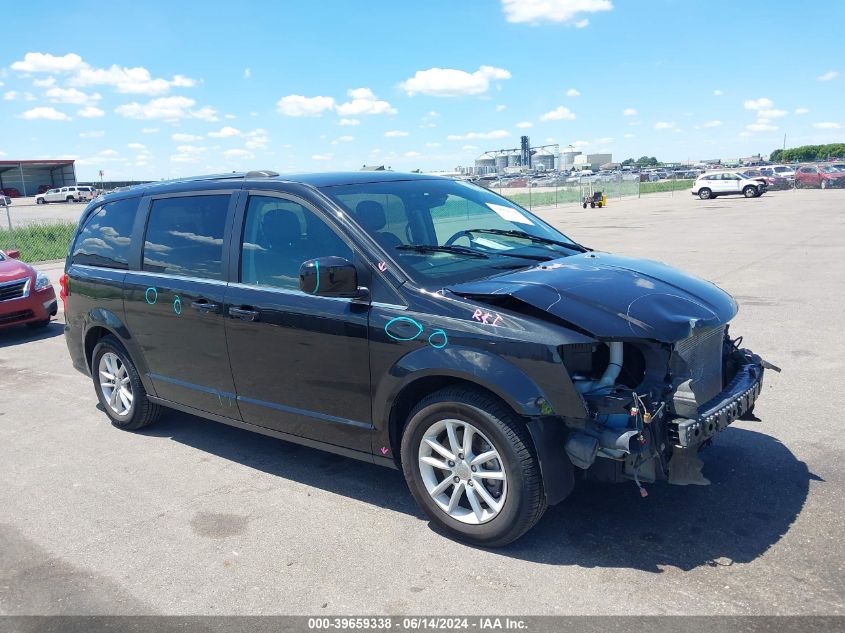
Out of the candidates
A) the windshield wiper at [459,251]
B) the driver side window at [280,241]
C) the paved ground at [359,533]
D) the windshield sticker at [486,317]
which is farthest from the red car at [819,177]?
the windshield sticker at [486,317]

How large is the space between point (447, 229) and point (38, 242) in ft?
73.7

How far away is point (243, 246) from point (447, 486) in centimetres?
200

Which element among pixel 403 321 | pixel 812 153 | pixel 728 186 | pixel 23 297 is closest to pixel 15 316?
pixel 23 297

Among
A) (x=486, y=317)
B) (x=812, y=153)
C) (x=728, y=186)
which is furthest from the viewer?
(x=812, y=153)

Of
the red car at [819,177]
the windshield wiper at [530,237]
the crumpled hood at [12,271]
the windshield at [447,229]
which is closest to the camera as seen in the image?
the windshield at [447,229]

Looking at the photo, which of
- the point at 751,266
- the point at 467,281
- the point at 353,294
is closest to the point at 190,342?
the point at 353,294

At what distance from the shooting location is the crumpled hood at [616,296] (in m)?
3.57

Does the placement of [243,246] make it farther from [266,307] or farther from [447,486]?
[447,486]

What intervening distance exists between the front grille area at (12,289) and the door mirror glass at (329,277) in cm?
770

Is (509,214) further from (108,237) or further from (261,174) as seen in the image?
(108,237)

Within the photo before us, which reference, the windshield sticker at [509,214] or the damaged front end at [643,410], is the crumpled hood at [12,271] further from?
the damaged front end at [643,410]

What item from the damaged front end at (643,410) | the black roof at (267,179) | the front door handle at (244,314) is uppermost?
the black roof at (267,179)

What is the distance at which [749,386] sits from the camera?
13.6 feet

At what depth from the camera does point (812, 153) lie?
132 metres
